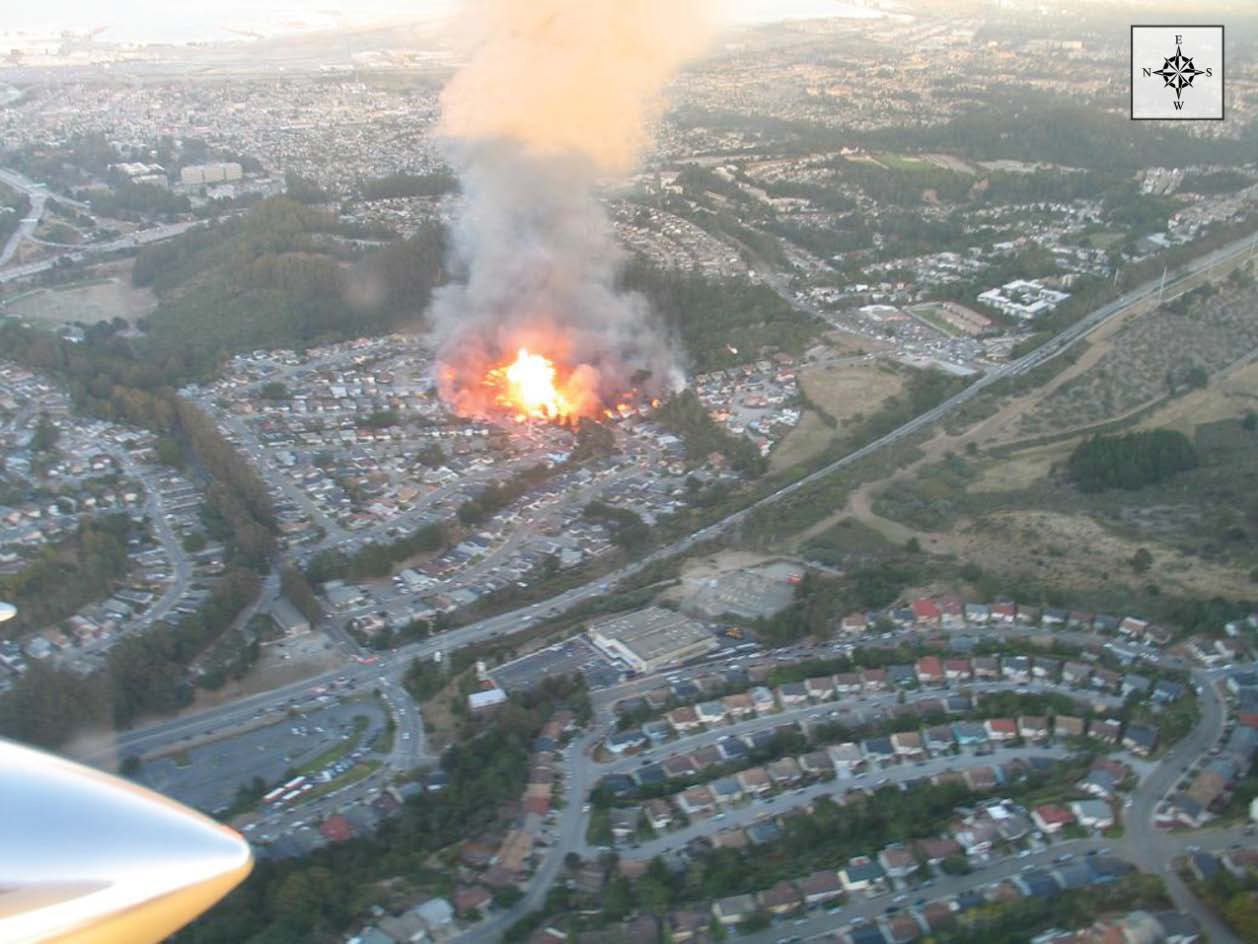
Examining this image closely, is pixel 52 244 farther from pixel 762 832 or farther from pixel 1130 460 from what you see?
pixel 762 832

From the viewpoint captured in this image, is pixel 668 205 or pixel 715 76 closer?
pixel 668 205

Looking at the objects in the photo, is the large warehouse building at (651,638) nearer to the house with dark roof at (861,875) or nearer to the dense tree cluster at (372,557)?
the dense tree cluster at (372,557)

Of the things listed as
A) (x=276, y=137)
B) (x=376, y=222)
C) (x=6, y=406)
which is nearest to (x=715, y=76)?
(x=276, y=137)

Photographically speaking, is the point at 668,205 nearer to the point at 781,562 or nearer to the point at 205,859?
the point at 781,562

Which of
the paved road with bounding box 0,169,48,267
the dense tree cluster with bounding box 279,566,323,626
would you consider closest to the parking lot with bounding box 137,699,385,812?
the dense tree cluster with bounding box 279,566,323,626

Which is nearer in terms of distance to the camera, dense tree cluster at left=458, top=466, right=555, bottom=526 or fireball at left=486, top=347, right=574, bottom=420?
dense tree cluster at left=458, top=466, right=555, bottom=526

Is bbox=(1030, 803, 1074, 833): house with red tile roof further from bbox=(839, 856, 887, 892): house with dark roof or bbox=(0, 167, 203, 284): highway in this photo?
bbox=(0, 167, 203, 284): highway
